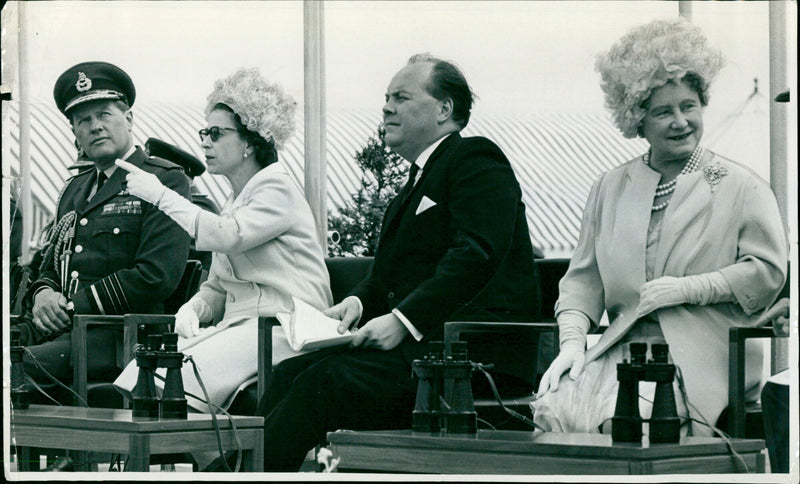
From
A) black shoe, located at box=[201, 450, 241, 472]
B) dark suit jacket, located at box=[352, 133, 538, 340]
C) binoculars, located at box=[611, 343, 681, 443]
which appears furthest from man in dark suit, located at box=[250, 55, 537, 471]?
binoculars, located at box=[611, 343, 681, 443]

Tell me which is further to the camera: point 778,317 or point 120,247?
point 120,247

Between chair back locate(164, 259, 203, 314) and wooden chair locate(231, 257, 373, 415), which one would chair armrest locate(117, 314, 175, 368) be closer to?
chair back locate(164, 259, 203, 314)

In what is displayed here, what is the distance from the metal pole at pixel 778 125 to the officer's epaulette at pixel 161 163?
205 centimetres

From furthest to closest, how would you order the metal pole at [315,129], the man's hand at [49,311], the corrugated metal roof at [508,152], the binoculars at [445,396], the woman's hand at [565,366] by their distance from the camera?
1. the man's hand at [49,311]
2. the metal pole at [315,129]
3. the corrugated metal roof at [508,152]
4. the woman's hand at [565,366]
5. the binoculars at [445,396]

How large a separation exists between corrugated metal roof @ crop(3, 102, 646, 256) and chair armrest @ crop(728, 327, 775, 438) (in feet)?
2.12

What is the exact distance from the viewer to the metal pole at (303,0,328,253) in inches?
224

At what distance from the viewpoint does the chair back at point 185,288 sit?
602 centimetres

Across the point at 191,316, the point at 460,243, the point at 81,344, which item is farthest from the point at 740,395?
the point at 81,344

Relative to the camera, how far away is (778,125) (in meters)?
4.95

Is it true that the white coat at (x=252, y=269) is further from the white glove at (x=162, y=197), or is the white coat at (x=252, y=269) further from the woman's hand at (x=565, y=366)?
the woman's hand at (x=565, y=366)

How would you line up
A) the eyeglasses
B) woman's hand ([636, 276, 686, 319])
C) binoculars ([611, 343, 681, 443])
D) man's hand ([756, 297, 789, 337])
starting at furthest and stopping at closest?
the eyeglasses → woman's hand ([636, 276, 686, 319]) → man's hand ([756, 297, 789, 337]) → binoculars ([611, 343, 681, 443])

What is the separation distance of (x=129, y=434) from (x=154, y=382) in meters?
0.36

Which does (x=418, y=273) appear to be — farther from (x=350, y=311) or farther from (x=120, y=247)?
(x=120, y=247)

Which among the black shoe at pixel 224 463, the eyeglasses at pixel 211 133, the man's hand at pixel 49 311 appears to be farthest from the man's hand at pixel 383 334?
the man's hand at pixel 49 311
